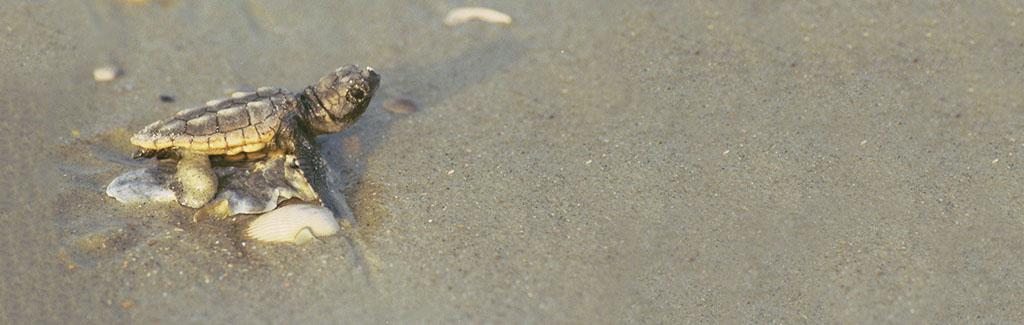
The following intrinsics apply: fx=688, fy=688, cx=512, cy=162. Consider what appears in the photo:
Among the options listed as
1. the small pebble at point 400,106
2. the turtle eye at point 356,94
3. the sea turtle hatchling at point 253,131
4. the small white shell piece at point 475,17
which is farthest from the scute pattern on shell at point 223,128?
the small white shell piece at point 475,17

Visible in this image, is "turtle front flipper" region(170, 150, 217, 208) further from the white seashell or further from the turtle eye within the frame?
the turtle eye

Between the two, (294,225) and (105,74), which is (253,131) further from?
(105,74)

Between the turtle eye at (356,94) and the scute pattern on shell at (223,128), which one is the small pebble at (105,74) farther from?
the turtle eye at (356,94)

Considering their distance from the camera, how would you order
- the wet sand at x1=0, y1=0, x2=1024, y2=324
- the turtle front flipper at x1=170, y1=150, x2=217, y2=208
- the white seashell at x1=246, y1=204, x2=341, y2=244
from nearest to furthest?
1. the wet sand at x1=0, y1=0, x2=1024, y2=324
2. the white seashell at x1=246, y1=204, x2=341, y2=244
3. the turtle front flipper at x1=170, y1=150, x2=217, y2=208

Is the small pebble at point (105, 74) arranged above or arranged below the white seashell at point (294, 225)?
above

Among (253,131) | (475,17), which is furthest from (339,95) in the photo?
(475,17)

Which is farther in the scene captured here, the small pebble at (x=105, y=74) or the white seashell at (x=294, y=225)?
the small pebble at (x=105, y=74)

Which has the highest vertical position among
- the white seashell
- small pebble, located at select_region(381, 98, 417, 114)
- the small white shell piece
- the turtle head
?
the turtle head

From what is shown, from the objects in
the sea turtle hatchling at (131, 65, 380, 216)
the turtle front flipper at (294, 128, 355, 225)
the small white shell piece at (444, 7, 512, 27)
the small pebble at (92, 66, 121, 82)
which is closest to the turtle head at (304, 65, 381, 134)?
the sea turtle hatchling at (131, 65, 380, 216)
